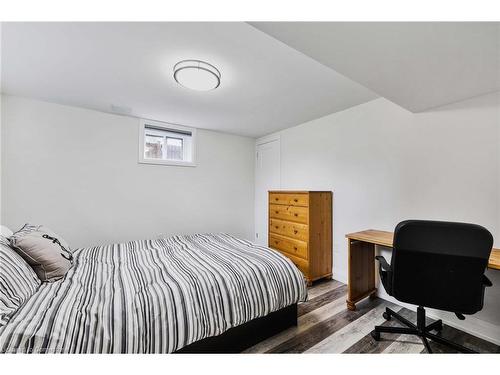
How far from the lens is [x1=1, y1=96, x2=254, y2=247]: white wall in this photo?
2.49 meters

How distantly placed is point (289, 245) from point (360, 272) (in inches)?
37.5

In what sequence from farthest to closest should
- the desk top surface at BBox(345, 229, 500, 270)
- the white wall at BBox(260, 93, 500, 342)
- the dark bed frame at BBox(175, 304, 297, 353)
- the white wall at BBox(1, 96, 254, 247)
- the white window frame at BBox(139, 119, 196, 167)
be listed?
the white window frame at BBox(139, 119, 196, 167), the white wall at BBox(1, 96, 254, 247), the white wall at BBox(260, 93, 500, 342), the desk top surface at BBox(345, 229, 500, 270), the dark bed frame at BBox(175, 304, 297, 353)

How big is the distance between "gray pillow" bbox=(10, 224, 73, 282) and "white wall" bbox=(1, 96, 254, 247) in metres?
1.31

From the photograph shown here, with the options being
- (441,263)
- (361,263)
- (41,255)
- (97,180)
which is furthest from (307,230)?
(97,180)

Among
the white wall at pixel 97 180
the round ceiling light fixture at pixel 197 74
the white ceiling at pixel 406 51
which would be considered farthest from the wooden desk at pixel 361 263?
the white wall at pixel 97 180

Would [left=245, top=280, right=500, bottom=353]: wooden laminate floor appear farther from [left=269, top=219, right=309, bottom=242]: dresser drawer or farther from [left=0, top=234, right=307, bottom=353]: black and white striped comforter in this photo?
[left=269, top=219, right=309, bottom=242]: dresser drawer

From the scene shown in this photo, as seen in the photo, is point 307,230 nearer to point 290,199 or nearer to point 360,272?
point 290,199

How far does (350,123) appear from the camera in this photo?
9.02 feet

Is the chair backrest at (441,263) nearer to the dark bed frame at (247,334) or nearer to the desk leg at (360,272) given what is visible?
the desk leg at (360,272)

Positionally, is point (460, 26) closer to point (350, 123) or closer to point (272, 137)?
point (350, 123)

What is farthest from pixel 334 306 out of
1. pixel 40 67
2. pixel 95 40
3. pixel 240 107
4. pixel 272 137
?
pixel 40 67

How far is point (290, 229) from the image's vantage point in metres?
2.95

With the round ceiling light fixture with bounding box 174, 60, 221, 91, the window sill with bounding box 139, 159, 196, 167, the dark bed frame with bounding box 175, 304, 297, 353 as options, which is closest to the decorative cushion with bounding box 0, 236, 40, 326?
the dark bed frame with bounding box 175, 304, 297, 353

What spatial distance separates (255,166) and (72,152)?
2.95 meters
